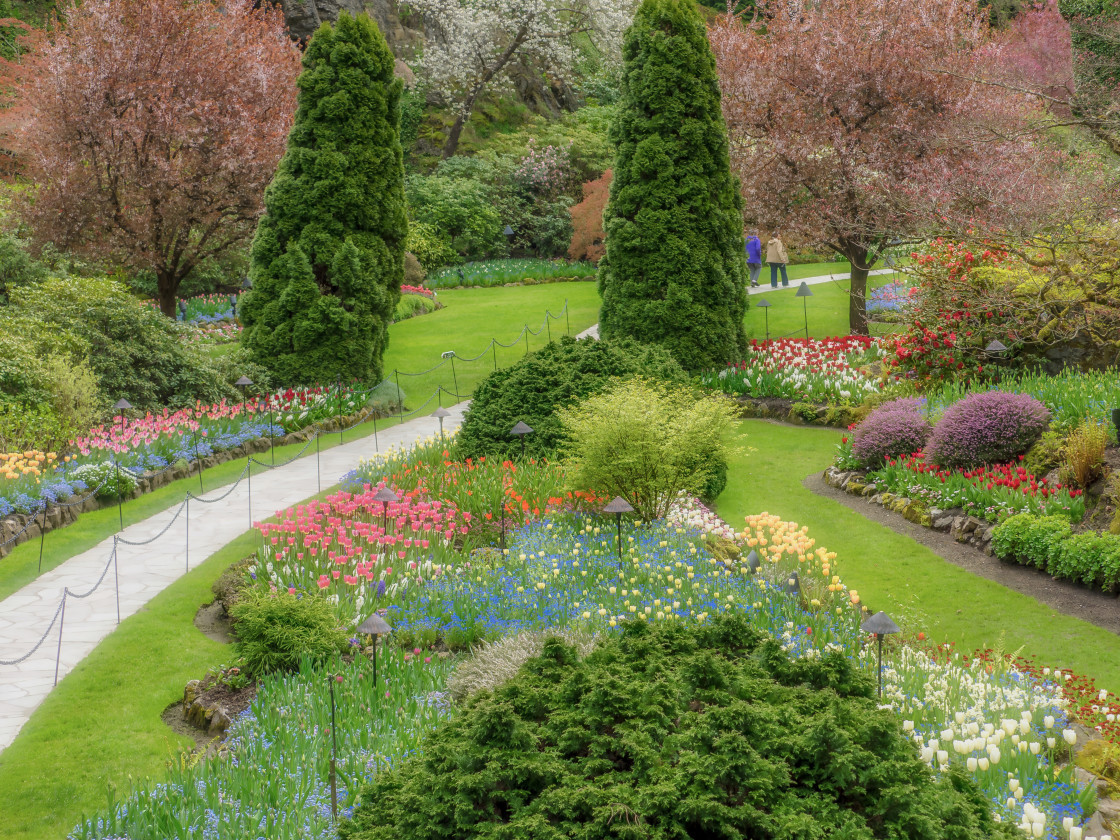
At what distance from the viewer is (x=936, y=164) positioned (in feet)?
53.8

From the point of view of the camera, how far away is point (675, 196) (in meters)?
15.4

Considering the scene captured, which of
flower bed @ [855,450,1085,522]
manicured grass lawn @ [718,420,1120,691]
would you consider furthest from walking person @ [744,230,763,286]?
flower bed @ [855,450,1085,522]

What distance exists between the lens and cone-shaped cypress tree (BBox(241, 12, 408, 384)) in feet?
48.9

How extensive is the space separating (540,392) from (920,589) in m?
4.90

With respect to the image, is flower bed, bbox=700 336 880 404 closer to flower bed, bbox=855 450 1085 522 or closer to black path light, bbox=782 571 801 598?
flower bed, bbox=855 450 1085 522

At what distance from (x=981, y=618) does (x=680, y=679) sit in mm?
4964

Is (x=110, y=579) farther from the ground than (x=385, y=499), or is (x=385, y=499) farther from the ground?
(x=385, y=499)

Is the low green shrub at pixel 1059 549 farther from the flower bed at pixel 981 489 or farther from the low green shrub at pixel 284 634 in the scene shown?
the low green shrub at pixel 284 634

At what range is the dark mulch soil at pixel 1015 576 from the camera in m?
8.01

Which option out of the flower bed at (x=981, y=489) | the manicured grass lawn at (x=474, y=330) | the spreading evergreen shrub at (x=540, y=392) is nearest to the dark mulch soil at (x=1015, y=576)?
the flower bed at (x=981, y=489)

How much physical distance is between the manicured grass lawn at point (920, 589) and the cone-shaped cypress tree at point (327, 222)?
6.67 m

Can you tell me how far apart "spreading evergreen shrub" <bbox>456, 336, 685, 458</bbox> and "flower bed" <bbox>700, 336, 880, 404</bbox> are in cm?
321

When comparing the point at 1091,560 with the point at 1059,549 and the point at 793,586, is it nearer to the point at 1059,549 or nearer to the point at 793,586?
the point at 1059,549

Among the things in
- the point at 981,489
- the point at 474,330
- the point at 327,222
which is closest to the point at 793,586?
the point at 981,489
